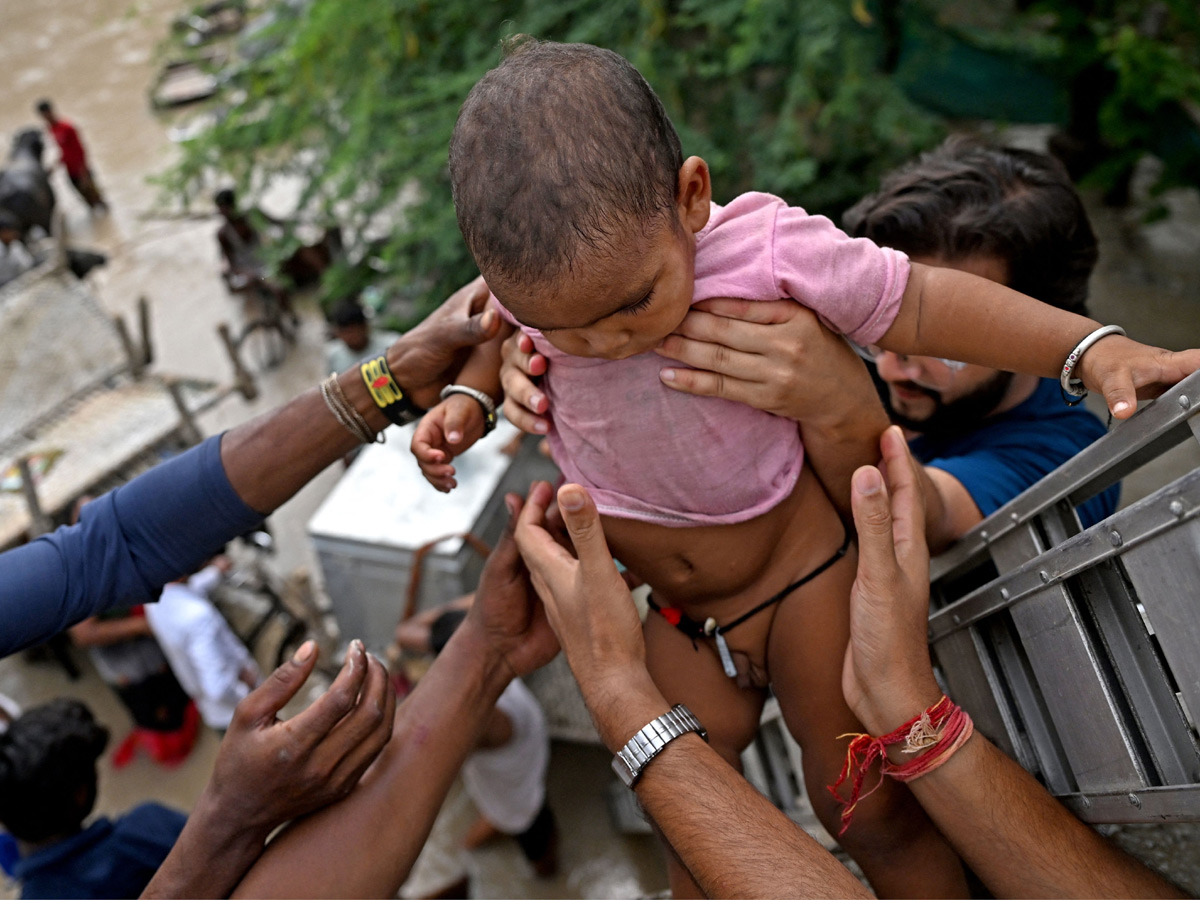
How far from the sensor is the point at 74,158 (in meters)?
11.1

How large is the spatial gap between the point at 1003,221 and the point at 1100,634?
1068mm

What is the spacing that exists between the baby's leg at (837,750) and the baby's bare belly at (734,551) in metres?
0.06

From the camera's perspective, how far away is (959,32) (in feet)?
18.5

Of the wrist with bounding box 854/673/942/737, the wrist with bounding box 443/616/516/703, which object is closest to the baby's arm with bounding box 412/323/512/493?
the wrist with bounding box 443/616/516/703

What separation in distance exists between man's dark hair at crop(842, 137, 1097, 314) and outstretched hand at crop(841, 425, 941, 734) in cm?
81

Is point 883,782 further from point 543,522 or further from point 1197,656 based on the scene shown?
point 543,522

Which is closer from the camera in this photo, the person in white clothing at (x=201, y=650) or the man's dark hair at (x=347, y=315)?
the person in white clothing at (x=201, y=650)

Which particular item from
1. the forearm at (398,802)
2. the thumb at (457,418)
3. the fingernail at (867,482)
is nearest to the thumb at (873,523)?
the fingernail at (867,482)

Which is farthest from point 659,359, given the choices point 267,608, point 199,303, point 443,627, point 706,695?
point 199,303

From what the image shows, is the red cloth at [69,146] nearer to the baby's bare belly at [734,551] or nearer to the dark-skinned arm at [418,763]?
the dark-skinned arm at [418,763]

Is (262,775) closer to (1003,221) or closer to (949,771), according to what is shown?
(949,771)

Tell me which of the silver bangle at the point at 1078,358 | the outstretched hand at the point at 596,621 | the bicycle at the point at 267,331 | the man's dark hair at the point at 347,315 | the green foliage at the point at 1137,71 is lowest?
the bicycle at the point at 267,331

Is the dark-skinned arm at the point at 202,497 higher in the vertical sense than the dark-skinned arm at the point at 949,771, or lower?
higher

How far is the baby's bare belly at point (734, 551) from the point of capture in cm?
186
